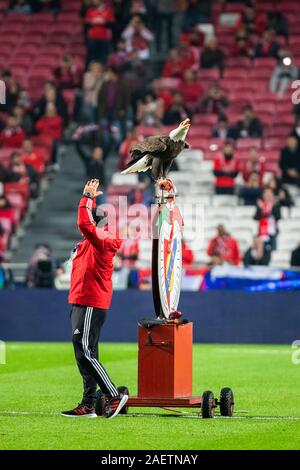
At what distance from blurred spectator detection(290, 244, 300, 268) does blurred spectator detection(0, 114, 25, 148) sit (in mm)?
8707

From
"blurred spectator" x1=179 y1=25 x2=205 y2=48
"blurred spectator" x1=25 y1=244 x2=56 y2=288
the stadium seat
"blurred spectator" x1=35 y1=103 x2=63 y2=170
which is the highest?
"blurred spectator" x1=179 y1=25 x2=205 y2=48

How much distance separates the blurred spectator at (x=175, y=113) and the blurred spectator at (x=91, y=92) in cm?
179

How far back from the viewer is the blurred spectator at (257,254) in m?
25.6

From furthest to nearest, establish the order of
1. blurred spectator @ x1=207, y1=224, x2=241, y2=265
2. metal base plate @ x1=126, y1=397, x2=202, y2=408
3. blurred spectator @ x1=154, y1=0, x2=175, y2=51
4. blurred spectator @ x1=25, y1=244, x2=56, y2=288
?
blurred spectator @ x1=154, y1=0, x2=175, y2=51 < blurred spectator @ x1=207, y1=224, x2=241, y2=265 < blurred spectator @ x1=25, y1=244, x2=56, y2=288 < metal base plate @ x1=126, y1=397, x2=202, y2=408

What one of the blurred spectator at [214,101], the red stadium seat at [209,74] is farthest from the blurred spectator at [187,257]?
the red stadium seat at [209,74]

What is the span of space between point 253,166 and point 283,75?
3840 mm

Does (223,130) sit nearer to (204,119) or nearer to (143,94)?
(204,119)

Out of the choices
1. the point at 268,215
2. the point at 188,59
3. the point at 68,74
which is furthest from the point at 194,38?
the point at 268,215

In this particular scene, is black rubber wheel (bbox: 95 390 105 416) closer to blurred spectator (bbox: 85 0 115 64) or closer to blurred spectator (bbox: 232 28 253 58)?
blurred spectator (bbox: 232 28 253 58)

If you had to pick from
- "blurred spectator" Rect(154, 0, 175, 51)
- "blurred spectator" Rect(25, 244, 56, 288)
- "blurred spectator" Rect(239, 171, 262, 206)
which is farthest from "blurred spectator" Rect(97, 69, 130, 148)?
"blurred spectator" Rect(25, 244, 56, 288)

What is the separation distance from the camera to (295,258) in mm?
25172

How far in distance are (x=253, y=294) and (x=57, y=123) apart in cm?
923

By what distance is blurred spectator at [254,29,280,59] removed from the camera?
104 feet
